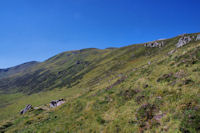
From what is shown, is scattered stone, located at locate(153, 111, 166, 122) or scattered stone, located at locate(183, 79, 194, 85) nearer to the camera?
scattered stone, located at locate(153, 111, 166, 122)

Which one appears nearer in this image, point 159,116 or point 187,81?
point 159,116

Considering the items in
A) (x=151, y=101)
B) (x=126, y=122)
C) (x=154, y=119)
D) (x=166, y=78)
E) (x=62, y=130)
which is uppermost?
(x=166, y=78)

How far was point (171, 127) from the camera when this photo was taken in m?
7.77

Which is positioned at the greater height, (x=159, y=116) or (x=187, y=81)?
(x=187, y=81)

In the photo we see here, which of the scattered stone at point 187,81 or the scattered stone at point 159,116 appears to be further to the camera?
the scattered stone at point 187,81

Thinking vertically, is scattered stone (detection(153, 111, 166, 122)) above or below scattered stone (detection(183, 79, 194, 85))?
below

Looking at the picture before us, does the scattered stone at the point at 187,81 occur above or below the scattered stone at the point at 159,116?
above

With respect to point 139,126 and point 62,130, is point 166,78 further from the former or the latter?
point 62,130

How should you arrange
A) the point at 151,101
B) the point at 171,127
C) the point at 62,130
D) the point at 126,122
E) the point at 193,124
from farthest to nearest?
the point at 62,130 → the point at 151,101 → the point at 126,122 → the point at 171,127 → the point at 193,124

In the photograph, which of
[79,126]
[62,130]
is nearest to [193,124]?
[79,126]

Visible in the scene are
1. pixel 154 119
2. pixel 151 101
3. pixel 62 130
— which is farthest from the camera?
pixel 62 130

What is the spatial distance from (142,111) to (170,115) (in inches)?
105

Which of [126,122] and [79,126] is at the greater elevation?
[126,122]

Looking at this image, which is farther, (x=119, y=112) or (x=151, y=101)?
(x=119, y=112)
